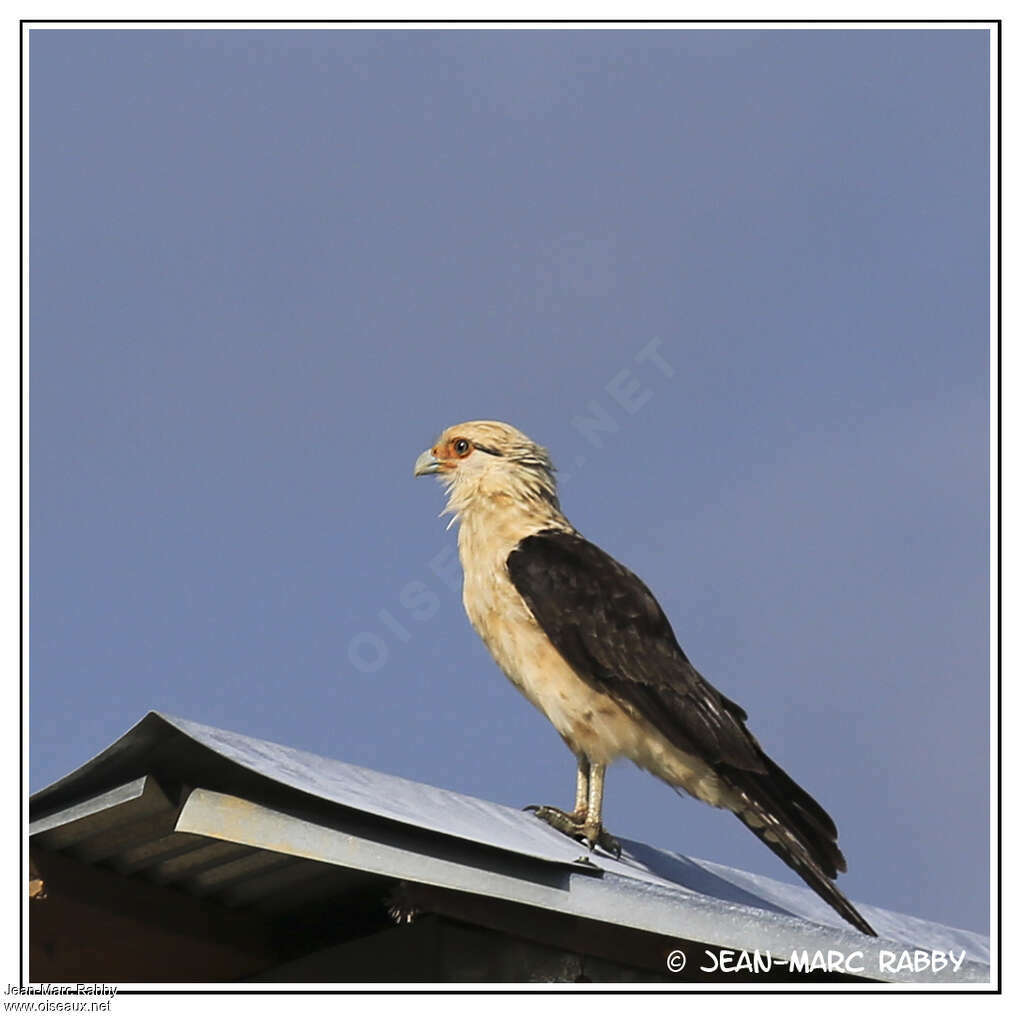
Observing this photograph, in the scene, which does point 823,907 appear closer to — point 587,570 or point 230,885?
point 587,570

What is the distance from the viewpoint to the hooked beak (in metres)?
8.15

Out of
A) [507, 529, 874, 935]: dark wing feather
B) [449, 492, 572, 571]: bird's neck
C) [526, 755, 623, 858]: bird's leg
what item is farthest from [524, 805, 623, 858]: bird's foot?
[449, 492, 572, 571]: bird's neck

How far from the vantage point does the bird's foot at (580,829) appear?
666 cm

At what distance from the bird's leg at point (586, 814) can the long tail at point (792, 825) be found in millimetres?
563

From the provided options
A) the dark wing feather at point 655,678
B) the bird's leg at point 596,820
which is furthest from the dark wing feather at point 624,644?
the bird's leg at point 596,820

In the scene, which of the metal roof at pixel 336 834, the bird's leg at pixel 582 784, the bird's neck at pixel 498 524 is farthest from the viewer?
the bird's neck at pixel 498 524

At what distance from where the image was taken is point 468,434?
26.6ft

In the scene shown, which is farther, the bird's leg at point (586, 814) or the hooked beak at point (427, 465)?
the hooked beak at point (427, 465)

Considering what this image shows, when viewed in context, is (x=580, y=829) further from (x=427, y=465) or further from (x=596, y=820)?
(x=427, y=465)

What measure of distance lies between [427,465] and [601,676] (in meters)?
1.70

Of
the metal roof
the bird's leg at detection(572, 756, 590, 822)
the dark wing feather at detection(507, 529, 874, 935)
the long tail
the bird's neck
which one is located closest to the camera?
the metal roof

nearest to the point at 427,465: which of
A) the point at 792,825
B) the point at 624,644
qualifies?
the point at 624,644

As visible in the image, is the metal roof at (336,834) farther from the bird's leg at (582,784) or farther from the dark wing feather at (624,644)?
the bird's leg at (582,784)

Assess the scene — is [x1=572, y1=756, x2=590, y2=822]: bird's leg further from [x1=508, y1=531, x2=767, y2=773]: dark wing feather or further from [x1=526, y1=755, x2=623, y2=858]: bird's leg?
[x1=508, y1=531, x2=767, y2=773]: dark wing feather
